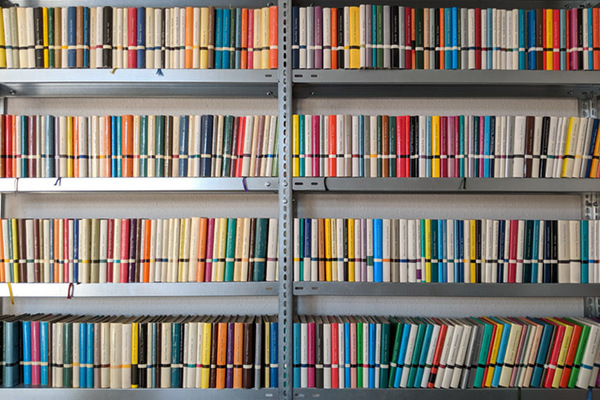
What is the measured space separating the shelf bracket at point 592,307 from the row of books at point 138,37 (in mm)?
1571

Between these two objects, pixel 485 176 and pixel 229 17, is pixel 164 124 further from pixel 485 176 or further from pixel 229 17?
pixel 485 176

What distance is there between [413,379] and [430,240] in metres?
0.50

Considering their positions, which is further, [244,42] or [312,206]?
[312,206]

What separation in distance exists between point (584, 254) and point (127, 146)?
1689mm

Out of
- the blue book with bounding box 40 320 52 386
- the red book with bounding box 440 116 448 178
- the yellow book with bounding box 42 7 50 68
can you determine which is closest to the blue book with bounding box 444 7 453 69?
the red book with bounding box 440 116 448 178

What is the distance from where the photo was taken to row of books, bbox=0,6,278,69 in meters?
1.51

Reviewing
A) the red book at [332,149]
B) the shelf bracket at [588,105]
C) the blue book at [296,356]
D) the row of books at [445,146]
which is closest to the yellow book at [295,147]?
the row of books at [445,146]

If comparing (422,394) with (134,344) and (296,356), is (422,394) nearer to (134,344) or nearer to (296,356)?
(296,356)

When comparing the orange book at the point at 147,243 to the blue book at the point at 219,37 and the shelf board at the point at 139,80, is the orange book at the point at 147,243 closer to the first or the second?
the shelf board at the point at 139,80

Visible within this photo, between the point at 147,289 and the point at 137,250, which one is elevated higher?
the point at 137,250

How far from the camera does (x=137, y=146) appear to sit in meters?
1.51

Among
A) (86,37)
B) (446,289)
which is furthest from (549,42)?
(86,37)

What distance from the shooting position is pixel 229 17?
1.52 meters

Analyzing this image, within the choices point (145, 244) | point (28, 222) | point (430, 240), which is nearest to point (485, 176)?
point (430, 240)
